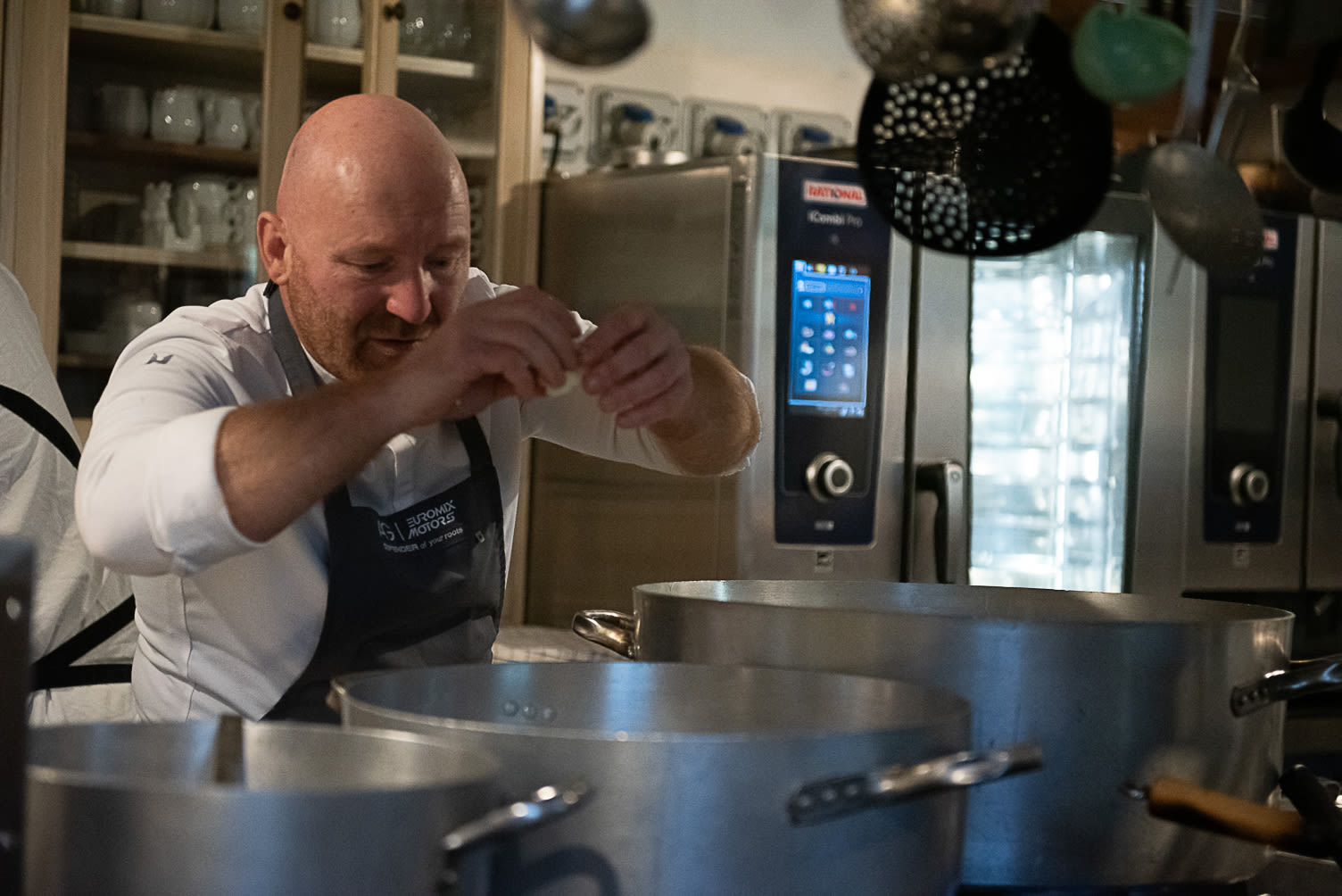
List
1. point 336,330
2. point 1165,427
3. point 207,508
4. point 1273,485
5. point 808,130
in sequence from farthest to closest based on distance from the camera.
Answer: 1. point 808,130
2. point 1273,485
3. point 1165,427
4. point 336,330
5. point 207,508

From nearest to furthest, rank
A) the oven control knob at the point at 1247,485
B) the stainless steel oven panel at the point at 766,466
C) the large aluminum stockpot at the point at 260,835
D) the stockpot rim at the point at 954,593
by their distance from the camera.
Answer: the large aluminum stockpot at the point at 260,835, the stockpot rim at the point at 954,593, the stainless steel oven panel at the point at 766,466, the oven control knob at the point at 1247,485

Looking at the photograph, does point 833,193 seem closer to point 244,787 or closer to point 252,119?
point 252,119

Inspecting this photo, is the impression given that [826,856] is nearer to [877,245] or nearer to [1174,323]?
[877,245]

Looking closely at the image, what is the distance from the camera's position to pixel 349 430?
1.00m

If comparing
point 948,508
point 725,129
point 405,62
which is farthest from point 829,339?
point 405,62

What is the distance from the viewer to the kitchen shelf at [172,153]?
231 cm

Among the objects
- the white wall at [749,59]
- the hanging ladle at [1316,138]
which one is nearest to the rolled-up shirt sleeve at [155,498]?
the hanging ladle at [1316,138]

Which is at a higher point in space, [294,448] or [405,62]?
[405,62]

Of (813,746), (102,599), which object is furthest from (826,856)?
(102,599)

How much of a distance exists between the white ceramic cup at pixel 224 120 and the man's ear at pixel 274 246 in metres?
0.99


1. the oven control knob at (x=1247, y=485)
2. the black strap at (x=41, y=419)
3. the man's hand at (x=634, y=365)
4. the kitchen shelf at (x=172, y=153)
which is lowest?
the oven control knob at (x=1247, y=485)

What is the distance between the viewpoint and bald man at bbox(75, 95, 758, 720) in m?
0.99

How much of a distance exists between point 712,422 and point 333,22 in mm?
1328

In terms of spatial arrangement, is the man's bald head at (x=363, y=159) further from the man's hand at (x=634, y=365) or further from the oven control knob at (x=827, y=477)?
the oven control knob at (x=827, y=477)
